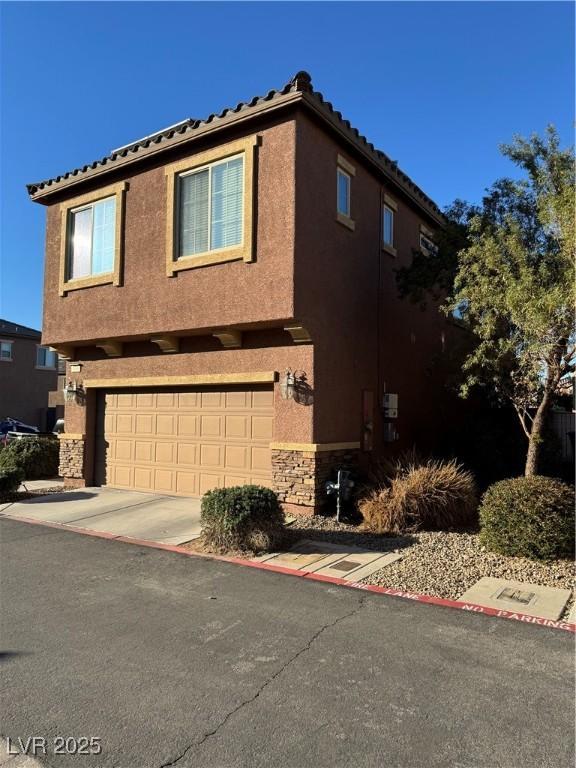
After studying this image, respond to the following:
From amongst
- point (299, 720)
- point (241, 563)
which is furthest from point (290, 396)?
point (299, 720)

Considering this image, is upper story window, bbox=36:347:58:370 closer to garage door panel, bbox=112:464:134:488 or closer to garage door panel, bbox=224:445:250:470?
garage door panel, bbox=112:464:134:488

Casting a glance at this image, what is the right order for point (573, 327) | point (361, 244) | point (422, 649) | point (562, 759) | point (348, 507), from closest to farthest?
1. point (562, 759)
2. point (422, 649)
3. point (573, 327)
4. point (348, 507)
5. point (361, 244)

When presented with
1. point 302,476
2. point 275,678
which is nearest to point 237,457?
point 302,476

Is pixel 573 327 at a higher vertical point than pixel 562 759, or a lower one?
higher

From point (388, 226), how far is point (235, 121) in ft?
15.2

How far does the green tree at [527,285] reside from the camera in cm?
797

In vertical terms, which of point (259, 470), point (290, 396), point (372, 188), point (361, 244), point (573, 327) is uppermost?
point (372, 188)

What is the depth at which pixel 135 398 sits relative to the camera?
13.0 m

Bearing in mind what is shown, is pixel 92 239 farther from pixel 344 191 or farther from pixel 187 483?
pixel 187 483

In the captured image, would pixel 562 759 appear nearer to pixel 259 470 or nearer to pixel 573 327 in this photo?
pixel 573 327

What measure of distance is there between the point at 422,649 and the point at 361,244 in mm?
8789

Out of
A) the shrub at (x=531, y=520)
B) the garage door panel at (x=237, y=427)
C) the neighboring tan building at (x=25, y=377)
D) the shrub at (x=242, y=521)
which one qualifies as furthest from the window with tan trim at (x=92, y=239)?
the neighboring tan building at (x=25, y=377)

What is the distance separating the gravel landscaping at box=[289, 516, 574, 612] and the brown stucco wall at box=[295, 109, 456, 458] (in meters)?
2.13

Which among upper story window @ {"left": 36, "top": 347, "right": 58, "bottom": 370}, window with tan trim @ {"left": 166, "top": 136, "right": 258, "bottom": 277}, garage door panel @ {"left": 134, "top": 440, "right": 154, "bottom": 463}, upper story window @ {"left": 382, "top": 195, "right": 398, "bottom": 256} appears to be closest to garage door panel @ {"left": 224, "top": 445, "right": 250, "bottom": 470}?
garage door panel @ {"left": 134, "top": 440, "right": 154, "bottom": 463}
